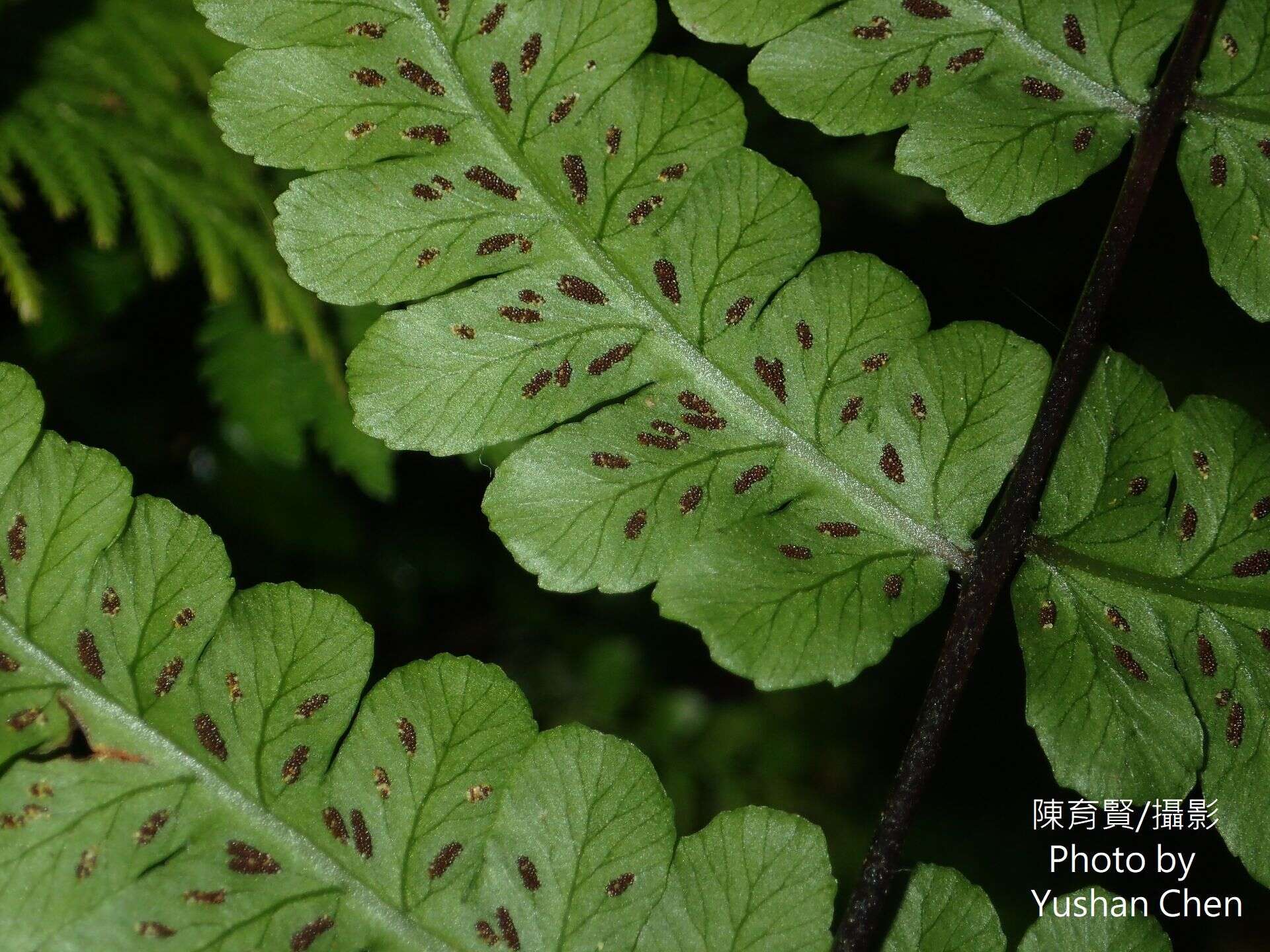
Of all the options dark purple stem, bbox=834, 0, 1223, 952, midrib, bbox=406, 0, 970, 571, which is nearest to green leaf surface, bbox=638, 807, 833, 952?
dark purple stem, bbox=834, 0, 1223, 952

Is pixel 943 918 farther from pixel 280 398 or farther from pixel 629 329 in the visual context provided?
pixel 280 398

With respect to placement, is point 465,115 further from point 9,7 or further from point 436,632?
point 436,632

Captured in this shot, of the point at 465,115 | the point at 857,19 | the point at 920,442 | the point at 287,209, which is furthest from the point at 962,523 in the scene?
the point at 287,209

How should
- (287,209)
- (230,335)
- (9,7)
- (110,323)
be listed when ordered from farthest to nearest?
1. (110,323)
2. (230,335)
3. (9,7)
4. (287,209)

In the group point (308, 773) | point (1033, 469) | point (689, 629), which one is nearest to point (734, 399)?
point (1033, 469)

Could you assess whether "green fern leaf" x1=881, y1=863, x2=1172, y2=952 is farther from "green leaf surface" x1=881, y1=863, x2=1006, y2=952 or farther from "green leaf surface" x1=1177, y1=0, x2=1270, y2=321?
"green leaf surface" x1=1177, y1=0, x2=1270, y2=321

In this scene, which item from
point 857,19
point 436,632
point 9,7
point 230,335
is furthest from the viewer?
point 436,632

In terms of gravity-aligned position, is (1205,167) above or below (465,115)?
above
